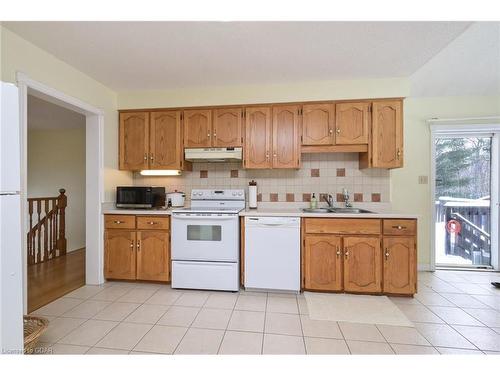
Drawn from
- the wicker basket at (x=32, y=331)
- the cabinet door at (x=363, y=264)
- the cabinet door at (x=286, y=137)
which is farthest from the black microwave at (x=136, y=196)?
the cabinet door at (x=363, y=264)

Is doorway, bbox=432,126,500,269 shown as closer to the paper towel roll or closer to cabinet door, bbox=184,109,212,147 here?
the paper towel roll

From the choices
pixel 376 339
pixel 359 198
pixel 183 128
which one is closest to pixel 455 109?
pixel 359 198

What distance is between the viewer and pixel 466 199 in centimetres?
345

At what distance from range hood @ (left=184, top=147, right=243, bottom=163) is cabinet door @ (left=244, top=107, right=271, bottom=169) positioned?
121mm

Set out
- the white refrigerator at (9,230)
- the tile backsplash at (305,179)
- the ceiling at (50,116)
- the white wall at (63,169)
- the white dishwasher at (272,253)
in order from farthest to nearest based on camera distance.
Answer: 1. the white wall at (63,169)
2. the ceiling at (50,116)
3. the tile backsplash at (305,179)
4. the white dishwasher at (272,253)
5. the white refrigerator at (9,230)

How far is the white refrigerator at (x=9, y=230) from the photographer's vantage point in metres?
1.15

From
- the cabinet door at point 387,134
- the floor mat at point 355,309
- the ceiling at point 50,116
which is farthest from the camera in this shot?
the ceiling at point 50,116

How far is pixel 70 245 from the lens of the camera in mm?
4559

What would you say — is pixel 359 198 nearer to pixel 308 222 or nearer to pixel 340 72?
pixel 308 222

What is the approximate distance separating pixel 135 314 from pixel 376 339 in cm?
198

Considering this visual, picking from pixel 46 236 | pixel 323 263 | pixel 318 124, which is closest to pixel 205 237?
pixel 323 263

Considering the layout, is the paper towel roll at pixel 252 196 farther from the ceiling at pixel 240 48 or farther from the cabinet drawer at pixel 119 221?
the cabinet drawer at pixel 119 221

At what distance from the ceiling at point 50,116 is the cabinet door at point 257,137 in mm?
2869

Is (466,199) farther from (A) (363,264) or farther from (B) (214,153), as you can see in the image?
(B) (214,153)
